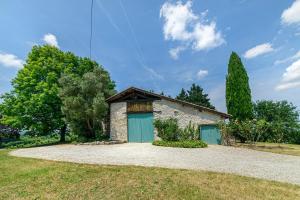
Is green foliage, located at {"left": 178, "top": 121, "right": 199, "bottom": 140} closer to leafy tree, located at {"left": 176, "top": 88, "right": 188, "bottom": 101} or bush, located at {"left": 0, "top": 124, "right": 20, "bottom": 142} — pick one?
leafy tree, located at {"left": 176, "top": 88, "right": 188, "bottom": 101}

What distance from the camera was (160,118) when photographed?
1755 centimetres

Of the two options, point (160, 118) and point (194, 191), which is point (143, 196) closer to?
point (194, 191)

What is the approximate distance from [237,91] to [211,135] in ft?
20.6

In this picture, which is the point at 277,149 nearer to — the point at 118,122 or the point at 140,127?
the point at 140,127

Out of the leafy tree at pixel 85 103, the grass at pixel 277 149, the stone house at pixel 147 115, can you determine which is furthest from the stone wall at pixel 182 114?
the leafy tree at pixel 85 103

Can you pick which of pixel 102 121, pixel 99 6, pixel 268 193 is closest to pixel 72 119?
pixel 102 121

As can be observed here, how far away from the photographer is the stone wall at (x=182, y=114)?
1689cm

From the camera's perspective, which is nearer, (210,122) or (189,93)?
(210,122)

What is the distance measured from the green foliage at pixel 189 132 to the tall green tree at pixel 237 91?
Result: 5.41 m

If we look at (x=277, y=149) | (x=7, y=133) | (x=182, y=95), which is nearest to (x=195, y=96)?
(x=182, y=95)

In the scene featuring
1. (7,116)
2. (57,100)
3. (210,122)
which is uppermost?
(57,100)

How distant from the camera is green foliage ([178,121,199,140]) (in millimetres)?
16281

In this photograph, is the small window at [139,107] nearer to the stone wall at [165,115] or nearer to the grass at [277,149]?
the stone wall at [165,115]

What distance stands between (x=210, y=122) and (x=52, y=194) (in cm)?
1377
